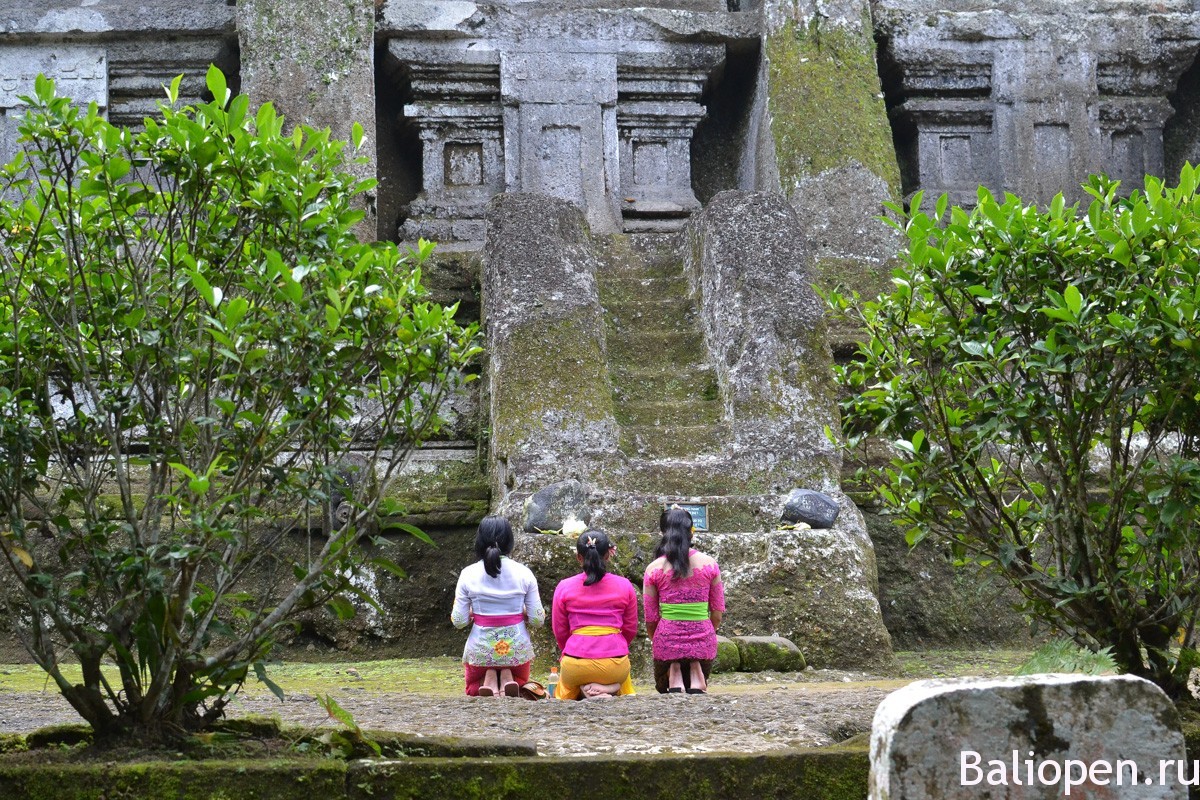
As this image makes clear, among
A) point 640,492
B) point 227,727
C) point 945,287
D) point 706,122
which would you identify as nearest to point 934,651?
point 640,492

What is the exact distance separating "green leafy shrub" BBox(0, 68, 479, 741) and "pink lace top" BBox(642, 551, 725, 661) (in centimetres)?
220

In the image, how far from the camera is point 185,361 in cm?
377

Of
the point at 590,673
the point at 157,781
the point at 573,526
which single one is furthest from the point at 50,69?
the point at 157,781

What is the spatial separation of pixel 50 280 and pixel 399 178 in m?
7.86

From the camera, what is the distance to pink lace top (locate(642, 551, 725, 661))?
601 centimetres

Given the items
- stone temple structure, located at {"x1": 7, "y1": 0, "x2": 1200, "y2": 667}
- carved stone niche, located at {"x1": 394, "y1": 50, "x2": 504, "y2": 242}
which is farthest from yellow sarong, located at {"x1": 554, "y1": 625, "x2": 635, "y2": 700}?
carved stone niche, located at {"x1": 394, "y1": 50, "x2": 504, "y2": 242}

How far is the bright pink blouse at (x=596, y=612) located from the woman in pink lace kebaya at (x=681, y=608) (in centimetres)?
9

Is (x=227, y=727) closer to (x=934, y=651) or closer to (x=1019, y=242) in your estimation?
(x=1019, y=242)

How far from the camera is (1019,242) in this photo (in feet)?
13.6

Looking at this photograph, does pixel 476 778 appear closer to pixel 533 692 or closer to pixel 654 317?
pixel 533 692

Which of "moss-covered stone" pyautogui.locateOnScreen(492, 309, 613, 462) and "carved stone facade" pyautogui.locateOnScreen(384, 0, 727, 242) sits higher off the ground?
"carved stone facade" pyautogui.locateOnScreen(384, 0, 727, 242)

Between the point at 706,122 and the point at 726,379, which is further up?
the point at 706,122

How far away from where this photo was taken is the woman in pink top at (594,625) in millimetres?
5988

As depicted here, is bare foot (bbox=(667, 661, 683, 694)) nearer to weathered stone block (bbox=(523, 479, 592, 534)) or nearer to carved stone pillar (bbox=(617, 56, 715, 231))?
weathered stone block (bbox=(523, 479, 592, 534))
